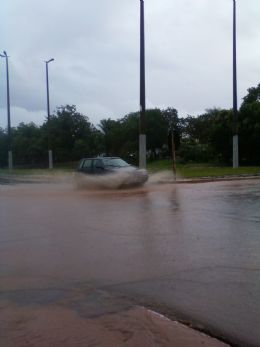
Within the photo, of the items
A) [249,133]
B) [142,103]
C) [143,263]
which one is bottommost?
[143,263]

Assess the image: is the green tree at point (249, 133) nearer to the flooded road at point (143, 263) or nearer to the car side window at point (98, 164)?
the car side window at point (98, 164)

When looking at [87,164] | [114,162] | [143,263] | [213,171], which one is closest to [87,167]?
[87,164]

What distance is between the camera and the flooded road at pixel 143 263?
571 centimetres

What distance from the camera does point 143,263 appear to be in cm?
768

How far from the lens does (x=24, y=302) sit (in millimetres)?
6000

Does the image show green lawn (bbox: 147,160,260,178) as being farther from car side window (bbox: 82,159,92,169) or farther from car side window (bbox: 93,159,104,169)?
car side window (bbox: 93,159,104,169)

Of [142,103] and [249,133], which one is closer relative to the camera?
[142,103]

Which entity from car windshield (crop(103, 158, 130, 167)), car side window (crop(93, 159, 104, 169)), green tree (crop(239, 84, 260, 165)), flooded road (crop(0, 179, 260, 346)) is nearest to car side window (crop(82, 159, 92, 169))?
car side window (crop(93, 159, 104, 169))

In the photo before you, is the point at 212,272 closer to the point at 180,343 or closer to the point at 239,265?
the point at 239,265

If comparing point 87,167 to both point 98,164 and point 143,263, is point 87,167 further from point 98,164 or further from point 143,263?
point 143,263

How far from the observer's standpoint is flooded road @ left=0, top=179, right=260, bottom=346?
5715 mm

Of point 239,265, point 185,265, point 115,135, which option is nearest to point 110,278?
point 185,265

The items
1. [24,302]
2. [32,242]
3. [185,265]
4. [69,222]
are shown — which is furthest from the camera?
[69,222]

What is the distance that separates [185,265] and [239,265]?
72 cm
